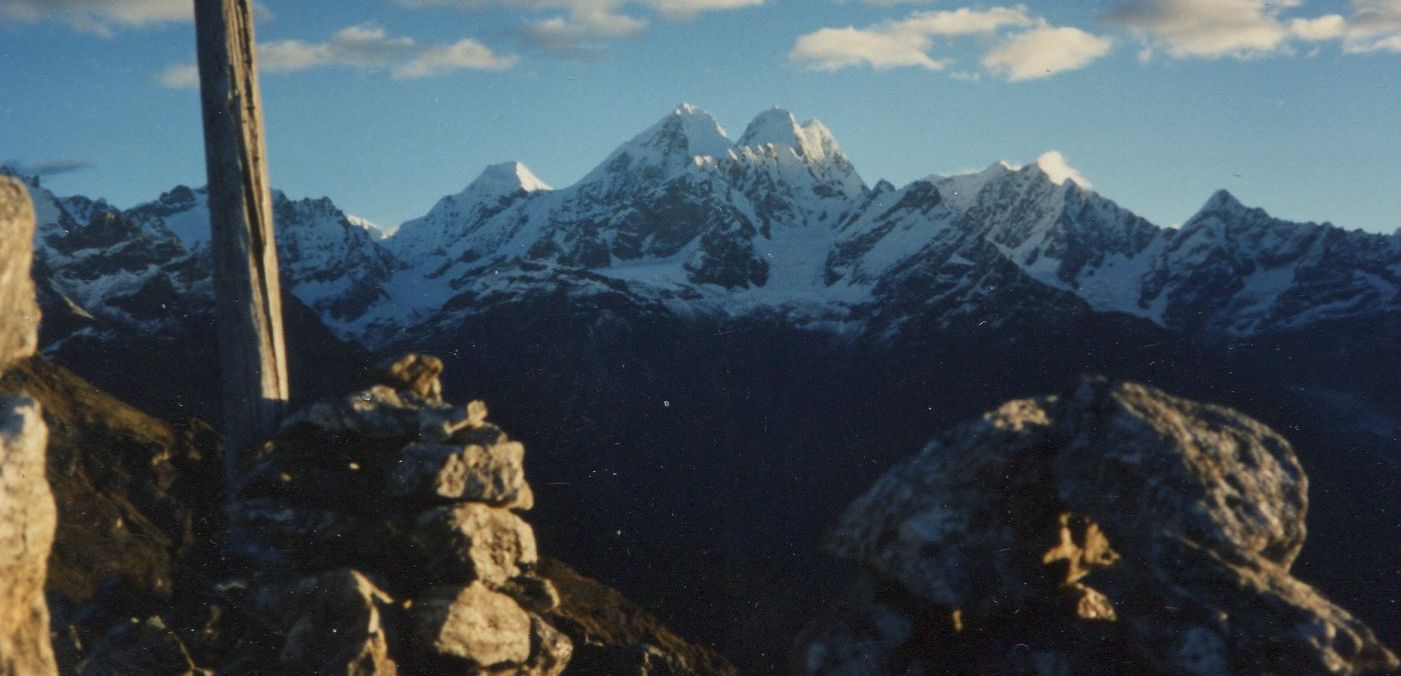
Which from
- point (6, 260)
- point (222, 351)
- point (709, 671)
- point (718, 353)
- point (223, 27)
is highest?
point (223, 27)

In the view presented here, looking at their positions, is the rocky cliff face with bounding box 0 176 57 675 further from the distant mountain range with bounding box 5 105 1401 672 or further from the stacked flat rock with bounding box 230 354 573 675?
the distant mountain range with bounding box 5 105 1401 672

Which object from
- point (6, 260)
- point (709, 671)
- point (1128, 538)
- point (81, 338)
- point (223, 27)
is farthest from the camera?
point (81, 338)

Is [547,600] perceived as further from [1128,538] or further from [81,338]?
[81,338]

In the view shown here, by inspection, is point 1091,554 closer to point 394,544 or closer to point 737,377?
point 394,544

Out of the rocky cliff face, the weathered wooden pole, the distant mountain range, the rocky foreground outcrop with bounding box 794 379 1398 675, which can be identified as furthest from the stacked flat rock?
the distant mountain range

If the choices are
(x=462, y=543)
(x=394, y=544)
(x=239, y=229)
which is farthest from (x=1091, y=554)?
(x=239, y=229)

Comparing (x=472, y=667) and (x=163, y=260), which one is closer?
(x=472, y=667)

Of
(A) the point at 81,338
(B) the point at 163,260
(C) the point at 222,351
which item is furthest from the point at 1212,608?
(B) the point at 163,260
